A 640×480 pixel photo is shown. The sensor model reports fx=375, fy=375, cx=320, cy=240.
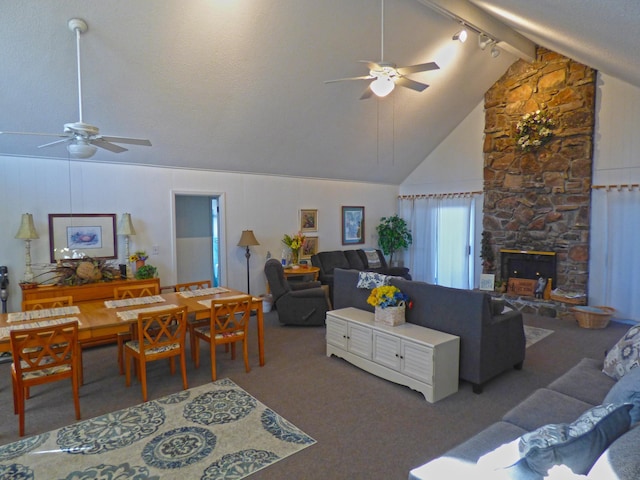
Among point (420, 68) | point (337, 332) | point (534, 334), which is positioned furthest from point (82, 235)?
point (534, 334)

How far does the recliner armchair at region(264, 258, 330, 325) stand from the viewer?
5762 mm

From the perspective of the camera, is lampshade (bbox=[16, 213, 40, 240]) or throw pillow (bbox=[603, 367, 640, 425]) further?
lampshade (bbox=[16, 213, 40, 240])

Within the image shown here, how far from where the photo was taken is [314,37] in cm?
470

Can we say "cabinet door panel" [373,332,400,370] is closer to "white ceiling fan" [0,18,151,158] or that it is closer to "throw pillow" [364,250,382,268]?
"white ceiling fan" [0,18,151,158]

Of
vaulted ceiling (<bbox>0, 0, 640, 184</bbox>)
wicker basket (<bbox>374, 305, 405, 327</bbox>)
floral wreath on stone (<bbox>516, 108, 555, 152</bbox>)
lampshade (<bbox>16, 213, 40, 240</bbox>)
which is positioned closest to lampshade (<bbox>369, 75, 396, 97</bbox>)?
vaulted ceiling (<bbox>0, 0, 640, 184</bbox>)

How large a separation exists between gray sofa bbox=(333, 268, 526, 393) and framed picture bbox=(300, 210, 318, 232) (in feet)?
12.7

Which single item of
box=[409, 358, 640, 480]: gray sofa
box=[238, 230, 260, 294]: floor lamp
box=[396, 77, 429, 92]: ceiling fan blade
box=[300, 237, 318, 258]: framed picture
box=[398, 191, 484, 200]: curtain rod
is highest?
box=[396, 77, 429, 92]: ceiling fan blade

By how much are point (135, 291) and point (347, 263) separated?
14.4ft

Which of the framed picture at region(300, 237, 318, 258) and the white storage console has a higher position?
the framed picture at region(300, 237, 318, 258)

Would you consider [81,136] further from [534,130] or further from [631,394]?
[534,130]

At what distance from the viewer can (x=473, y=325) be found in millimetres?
3586

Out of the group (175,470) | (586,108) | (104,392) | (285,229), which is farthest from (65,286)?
(586,108)

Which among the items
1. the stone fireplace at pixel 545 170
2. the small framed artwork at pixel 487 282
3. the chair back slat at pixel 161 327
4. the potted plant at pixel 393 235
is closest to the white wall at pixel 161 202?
the potted plant at pixel 393 235

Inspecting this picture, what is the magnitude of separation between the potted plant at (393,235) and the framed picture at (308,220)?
1841 mm
